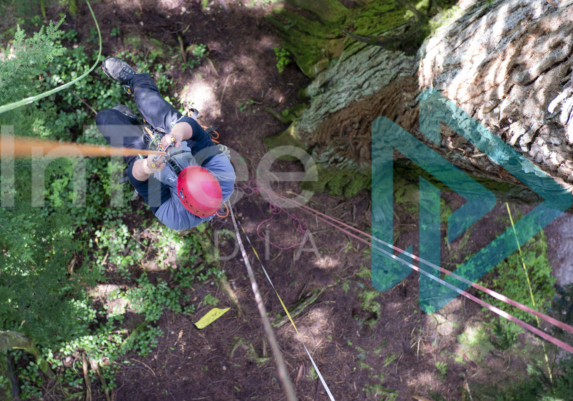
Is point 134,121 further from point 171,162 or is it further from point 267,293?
point 267,293

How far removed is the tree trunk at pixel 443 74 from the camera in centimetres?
145

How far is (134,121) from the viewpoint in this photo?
3.41 m

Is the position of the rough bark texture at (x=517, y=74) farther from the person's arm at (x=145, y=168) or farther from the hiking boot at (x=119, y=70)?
the hiking boot at (x=119, y=70)

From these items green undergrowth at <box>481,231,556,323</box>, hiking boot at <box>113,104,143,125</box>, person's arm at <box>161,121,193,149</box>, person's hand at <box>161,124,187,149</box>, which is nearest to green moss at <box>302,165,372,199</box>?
person's arm at <box>161,121,193,149</box>

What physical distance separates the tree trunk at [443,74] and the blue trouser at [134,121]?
59.9 inches

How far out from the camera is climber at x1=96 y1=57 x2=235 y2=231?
249 centimetres

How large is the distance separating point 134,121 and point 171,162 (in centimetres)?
111

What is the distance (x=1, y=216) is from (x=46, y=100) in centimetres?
172

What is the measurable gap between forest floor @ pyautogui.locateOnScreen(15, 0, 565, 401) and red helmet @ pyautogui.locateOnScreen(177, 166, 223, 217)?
5.64 ft

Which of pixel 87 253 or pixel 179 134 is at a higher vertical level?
pixel 179 134

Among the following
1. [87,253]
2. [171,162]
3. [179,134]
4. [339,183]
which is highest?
[179,134]

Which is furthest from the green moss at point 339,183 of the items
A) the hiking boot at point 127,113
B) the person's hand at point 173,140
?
the hiking boot at point 127,113

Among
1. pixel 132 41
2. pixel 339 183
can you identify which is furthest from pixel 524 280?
pixel 132 41

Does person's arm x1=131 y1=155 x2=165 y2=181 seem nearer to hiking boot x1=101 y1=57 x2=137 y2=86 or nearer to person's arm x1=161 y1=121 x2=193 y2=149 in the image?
person's arm x1=161 y1=121 x2=193 y2=149
